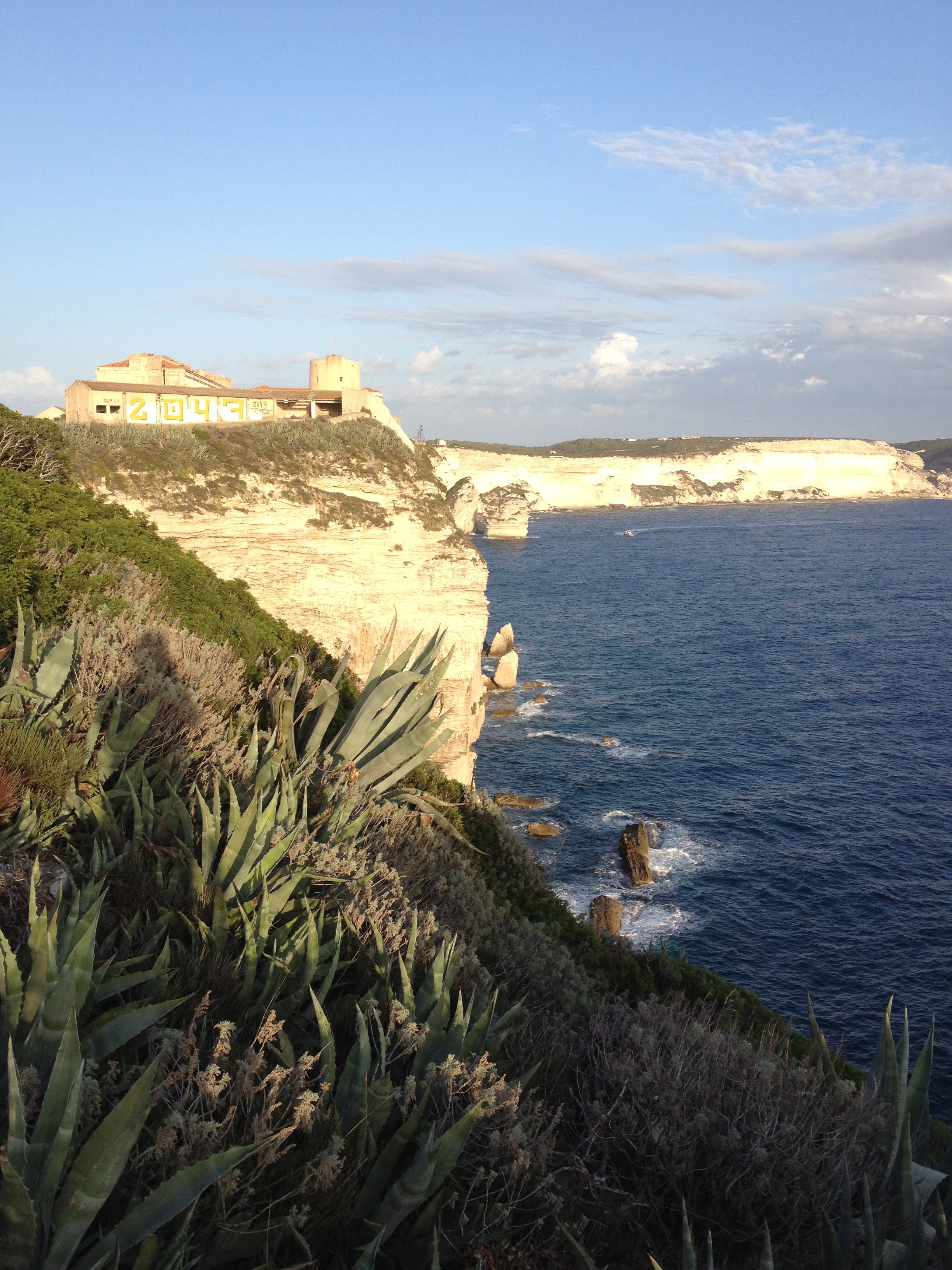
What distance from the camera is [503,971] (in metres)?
5.97

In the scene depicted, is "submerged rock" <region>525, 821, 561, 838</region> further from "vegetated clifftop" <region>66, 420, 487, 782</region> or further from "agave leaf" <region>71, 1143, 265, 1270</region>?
"agave leaf" <region>71, 1143, 265, 1270</region>

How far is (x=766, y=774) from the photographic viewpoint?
100ft

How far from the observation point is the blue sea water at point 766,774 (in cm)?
2027

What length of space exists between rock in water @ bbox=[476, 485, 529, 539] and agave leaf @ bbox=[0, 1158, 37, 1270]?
11008 centimetres

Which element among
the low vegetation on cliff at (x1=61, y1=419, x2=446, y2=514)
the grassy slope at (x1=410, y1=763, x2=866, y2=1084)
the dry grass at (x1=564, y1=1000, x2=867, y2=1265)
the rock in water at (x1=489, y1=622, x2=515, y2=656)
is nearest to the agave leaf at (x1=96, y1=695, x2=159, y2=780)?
the dry grass at (x1=564, y1=1000, x2=867, y2=1265)

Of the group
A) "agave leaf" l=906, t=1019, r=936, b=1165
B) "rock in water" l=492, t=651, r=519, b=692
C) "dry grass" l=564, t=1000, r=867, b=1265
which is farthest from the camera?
"rock in water" l=492, t=651, r=519, b=692

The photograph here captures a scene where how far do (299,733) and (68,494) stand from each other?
637 centimetres

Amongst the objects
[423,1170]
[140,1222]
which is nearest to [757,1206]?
[423,1170]

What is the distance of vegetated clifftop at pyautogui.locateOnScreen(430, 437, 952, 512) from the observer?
14788cm

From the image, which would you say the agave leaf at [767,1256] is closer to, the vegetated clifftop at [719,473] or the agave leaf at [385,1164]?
the agave leaf at [385,1164]

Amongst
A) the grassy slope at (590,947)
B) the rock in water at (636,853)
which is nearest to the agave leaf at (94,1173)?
the grassy slope at (590,947)

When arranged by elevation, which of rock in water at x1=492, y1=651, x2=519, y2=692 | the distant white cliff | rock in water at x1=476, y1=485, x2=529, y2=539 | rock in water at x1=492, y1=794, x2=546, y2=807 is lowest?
rock in water at x1=492, y1=794, x2=546, y2=807

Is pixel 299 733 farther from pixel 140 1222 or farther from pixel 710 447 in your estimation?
pixel 710 447

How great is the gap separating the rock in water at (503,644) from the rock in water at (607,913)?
25.3 m
